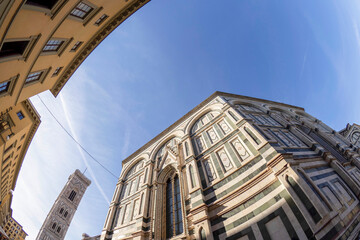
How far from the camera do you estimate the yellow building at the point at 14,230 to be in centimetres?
7072

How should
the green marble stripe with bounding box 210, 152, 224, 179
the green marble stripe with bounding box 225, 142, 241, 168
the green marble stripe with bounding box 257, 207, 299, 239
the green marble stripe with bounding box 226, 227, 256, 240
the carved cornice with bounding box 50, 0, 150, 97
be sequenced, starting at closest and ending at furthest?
the green marble stripe with bounding box 257, 207, 299, 239
the green marble stripe with bounding box 226, 227, 256, 240
the green marble stripe with bounding box 225, 142, 241, 168
the green marble stripe with bounding box 210, 152, 224, 179
the carved cornice with bounding box 50, 0, 150, 97

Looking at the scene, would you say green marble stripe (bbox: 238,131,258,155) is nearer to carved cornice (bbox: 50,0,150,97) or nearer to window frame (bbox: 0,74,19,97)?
carved cornice (bbox: 50,0,150,97)

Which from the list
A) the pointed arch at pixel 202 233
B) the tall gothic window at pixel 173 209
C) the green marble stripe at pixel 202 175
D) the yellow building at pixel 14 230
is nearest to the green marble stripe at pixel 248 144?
the green marble stripe at pixel 202 175

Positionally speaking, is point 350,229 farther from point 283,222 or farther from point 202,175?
point 202,175

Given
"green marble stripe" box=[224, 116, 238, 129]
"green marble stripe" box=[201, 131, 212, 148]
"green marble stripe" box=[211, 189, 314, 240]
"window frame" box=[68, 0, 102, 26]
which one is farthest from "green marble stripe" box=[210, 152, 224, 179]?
"window frame" box=[68, 0, 102, 26]

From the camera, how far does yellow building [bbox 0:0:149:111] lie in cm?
814

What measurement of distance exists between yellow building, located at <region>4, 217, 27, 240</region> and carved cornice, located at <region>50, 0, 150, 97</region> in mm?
93522

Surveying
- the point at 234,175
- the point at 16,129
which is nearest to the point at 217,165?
the point at 234,175

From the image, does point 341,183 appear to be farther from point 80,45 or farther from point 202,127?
point 80,45

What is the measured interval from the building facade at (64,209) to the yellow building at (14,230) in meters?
33.6

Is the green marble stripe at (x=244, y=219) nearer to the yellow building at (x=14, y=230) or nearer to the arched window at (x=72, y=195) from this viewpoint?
→ the arched window at (x=72, y=195)

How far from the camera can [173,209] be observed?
14023 mm

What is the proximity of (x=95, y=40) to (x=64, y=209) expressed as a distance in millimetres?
68508

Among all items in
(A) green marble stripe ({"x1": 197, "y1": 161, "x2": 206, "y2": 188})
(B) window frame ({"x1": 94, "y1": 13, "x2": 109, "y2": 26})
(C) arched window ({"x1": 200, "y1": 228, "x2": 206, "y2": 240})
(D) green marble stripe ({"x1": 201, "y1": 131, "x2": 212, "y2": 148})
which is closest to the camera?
(C) arched window ({"x1": 200, "y1": 228, "x2": 206, "y2": 240})
